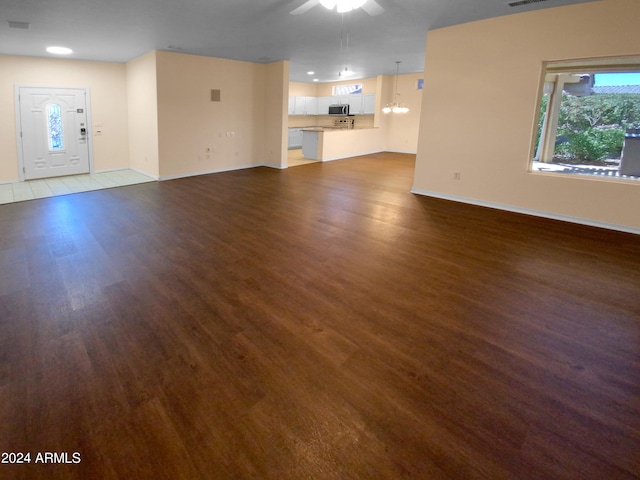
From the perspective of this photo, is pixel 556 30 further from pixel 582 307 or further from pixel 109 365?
pixel 109 365

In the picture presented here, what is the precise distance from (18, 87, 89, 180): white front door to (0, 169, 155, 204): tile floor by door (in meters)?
0.28

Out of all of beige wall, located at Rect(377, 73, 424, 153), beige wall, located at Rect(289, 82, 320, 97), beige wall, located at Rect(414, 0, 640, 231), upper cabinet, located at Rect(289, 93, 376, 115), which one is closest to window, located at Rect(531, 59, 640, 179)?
beige wall, located at Rect(414, 0, 640, 231)

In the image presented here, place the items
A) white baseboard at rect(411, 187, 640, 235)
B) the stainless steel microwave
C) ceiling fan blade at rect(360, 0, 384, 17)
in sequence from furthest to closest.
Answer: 1. the stainless steel microwave
2. white baseboard at rect(411, 187, 640, 235)
3. ceiling fan blade at rect(360, 0, 384, 17)

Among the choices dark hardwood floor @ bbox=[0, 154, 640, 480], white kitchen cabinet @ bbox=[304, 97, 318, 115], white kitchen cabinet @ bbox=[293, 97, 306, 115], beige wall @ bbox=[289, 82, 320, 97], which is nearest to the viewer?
dark hardwood floor @ bbox=[0, 154, 640, 480]

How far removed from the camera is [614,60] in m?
4.64

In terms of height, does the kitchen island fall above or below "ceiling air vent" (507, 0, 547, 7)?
below

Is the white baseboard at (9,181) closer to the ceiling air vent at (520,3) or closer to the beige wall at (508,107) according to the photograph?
the beige wall at (508,107)

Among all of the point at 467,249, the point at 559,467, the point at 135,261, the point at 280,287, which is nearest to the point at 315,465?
the point at 559,467

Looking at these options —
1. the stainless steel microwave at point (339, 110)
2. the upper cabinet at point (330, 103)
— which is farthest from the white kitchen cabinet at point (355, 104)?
the stainless steel microwave at point (339, 110)

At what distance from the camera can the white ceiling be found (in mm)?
4504

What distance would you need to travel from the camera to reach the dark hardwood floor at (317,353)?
5.17 feet

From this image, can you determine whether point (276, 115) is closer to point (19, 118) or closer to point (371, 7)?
point (19, 118)

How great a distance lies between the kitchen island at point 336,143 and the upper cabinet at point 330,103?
3.23 feet

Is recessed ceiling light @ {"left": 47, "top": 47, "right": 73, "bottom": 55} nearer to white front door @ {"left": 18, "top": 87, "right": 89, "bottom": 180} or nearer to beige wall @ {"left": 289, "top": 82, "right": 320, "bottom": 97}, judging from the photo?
white front door @ {"left": 18, "top": 87, "right": 89, "bottom": 180}
